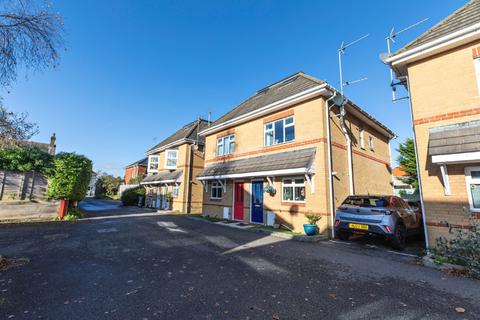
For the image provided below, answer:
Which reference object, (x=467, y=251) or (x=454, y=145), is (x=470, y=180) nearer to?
(x=454, y=145)

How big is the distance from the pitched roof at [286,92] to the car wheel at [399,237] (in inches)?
256

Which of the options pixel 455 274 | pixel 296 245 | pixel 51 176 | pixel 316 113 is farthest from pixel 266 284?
pixel 51 176

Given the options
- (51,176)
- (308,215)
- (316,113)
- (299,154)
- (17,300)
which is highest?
(316,113)

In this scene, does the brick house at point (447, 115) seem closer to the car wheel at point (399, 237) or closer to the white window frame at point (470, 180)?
the white window frame at point (470, 180)

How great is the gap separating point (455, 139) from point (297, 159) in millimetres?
5459

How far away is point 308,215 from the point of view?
32.0 ft

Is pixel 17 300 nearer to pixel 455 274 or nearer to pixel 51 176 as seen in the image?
pixel 455 274

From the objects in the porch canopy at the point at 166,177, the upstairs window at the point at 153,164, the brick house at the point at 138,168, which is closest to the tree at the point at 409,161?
the porch canopy at the point at 166,177

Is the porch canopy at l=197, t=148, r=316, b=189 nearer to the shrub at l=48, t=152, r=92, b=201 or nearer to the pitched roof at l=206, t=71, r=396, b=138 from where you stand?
the pitched roof at l=206, t=71, r=396, b=138

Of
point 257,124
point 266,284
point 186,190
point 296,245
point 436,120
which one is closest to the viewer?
point 266,284

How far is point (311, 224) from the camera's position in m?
9.52

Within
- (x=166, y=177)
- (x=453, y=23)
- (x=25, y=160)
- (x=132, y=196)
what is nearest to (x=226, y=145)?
(x=166, y=177)

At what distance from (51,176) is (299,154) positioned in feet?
44.5

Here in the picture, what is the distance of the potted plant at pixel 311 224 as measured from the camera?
938 cm
